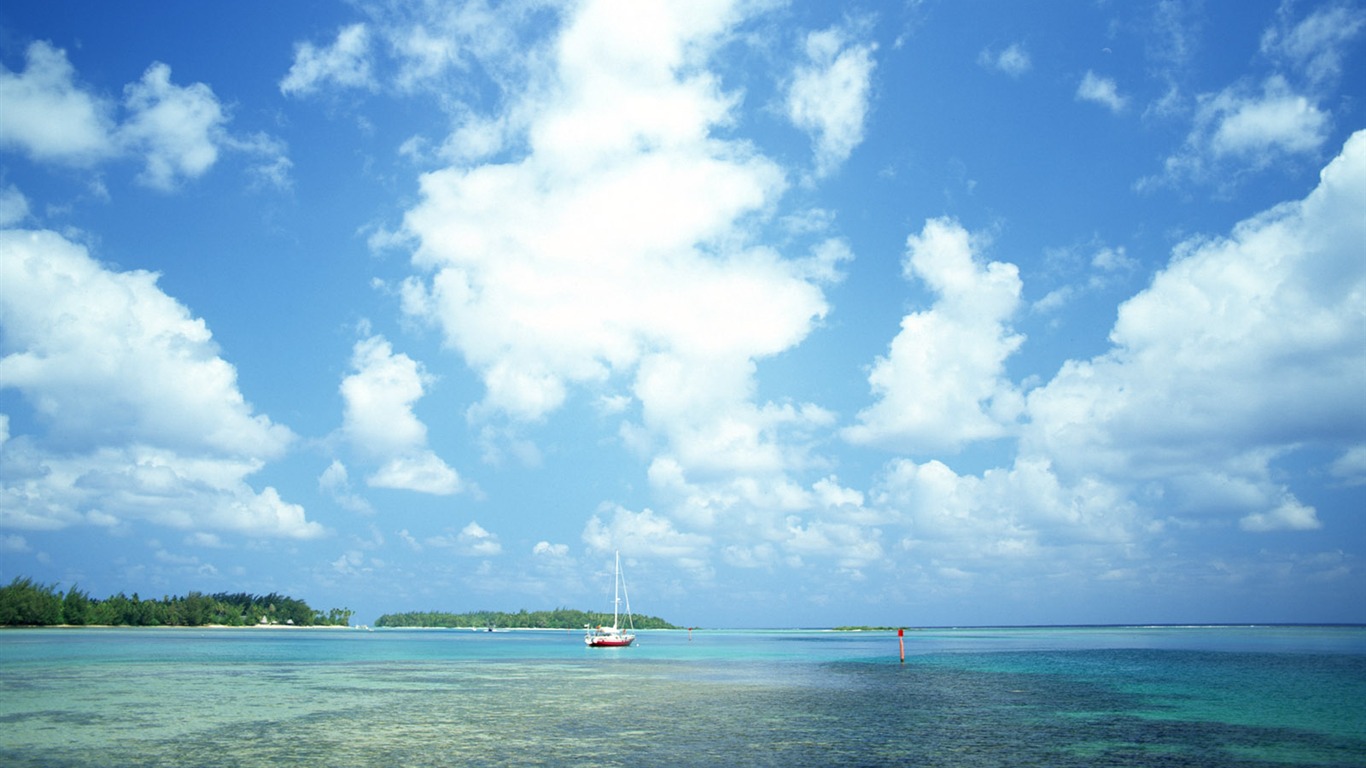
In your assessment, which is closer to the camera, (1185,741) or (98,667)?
(1185,741)

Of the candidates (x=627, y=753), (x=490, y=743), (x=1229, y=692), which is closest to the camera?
(x=627, y=753)

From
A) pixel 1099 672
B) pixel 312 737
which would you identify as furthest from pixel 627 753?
pixel 1099 672

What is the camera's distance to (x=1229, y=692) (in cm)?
5206

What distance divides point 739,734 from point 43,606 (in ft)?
672

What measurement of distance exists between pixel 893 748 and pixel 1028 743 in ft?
17.3

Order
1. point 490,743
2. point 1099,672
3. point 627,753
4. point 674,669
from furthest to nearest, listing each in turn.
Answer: point 674,669 < point 1099,672 < point 490,743 < point 627,753

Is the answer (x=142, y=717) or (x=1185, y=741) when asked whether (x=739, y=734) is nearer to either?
(x=1185, y=741)

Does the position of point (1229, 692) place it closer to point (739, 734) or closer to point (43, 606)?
point (739, 734)

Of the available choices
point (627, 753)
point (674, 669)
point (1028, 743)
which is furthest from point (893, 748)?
point (674, 669)

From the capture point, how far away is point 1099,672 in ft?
236

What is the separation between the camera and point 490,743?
30.3 m

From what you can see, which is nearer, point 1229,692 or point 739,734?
point 739,734

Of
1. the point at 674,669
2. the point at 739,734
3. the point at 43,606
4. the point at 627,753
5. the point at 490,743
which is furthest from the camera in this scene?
the point at 43,606

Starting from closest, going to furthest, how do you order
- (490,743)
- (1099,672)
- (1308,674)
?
(490,743), (1308,674), (1099,672)
